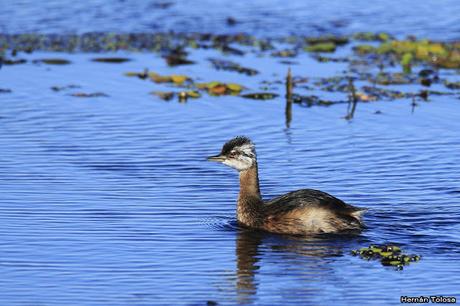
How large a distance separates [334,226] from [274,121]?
6598mm

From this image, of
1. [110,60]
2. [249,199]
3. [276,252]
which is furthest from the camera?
[110,60]

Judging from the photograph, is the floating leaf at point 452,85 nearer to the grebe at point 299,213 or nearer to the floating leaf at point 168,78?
the floating leaf at point 168,78

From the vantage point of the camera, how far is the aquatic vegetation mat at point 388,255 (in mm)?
12258

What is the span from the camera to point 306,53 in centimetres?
2642

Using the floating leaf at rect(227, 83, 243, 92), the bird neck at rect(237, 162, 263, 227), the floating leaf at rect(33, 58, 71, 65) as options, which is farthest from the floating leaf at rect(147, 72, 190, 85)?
the bird neck at rect(237, 162, 263, 227)

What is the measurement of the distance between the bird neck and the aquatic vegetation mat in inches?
73.3

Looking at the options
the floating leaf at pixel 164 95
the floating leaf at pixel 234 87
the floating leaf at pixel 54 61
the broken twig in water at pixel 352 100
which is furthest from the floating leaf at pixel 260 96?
the floating leaf at pixel 54 61

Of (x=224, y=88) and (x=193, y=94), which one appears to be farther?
(x=224, y=88)

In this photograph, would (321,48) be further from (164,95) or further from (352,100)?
(164,95)

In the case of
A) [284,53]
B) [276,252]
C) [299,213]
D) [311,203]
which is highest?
[284,53]

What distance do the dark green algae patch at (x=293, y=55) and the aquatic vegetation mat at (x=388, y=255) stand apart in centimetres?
898

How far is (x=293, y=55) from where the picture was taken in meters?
26.0

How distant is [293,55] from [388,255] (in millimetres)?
13978

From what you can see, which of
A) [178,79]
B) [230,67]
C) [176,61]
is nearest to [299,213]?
[178,79]
